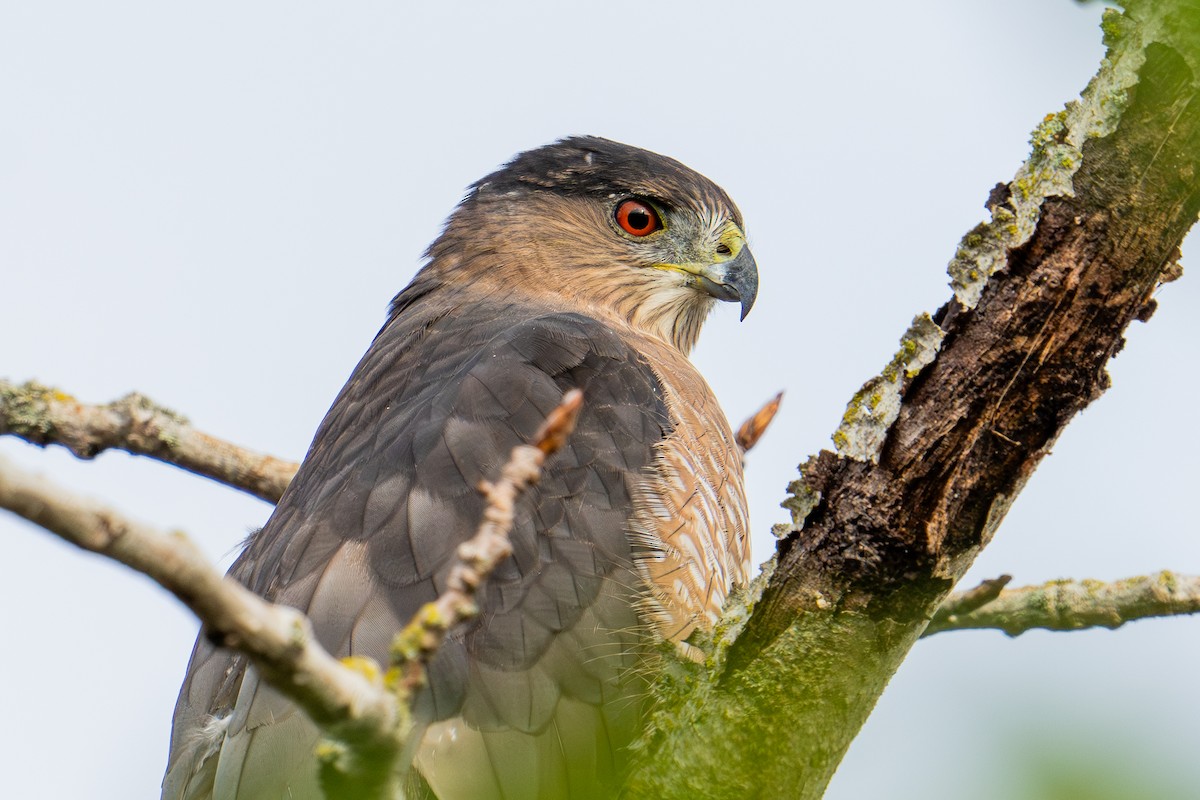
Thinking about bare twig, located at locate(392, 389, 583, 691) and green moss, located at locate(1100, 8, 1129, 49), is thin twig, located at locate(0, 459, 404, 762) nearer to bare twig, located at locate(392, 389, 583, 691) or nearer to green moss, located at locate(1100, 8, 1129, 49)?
bare twig, located at locate(392, 389, 583, 691)

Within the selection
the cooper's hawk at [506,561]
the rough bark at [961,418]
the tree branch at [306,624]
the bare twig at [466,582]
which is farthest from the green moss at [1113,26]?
the cooper's hawk at [506,561]

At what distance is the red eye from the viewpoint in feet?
22.1

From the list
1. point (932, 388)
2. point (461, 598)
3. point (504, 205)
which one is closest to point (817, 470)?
point (932, 388)

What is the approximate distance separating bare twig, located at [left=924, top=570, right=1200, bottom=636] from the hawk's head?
222 centimetres

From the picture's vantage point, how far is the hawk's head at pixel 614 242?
6562 mm

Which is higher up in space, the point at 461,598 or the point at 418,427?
the point at 418,427

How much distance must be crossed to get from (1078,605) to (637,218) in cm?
326

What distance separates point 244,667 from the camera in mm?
3973

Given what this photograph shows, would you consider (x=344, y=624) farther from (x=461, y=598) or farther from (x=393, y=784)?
(x=461, y=598)

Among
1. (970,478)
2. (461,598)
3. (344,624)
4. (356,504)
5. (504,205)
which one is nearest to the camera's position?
(461,598)

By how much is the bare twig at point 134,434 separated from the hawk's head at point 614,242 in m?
1.68

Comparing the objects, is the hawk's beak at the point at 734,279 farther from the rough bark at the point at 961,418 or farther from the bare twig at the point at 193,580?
the bare twig at the point at 193,580

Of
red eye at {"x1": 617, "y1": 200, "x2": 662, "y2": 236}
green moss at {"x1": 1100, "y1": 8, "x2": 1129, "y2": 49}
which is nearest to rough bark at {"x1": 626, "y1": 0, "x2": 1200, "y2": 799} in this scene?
green moss at {"x1": 1100, "y1": 8, "x2": 1129, "y2": 49}

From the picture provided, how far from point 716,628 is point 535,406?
137 cm
